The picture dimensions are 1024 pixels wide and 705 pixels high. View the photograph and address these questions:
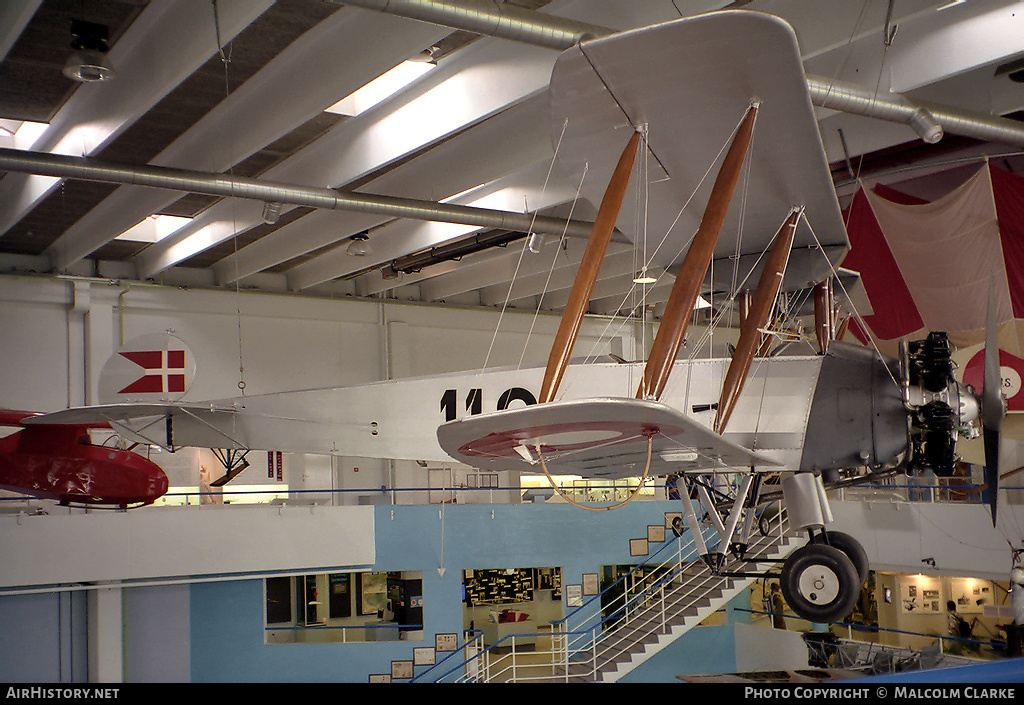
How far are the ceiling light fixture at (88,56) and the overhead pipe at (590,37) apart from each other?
2.83 m

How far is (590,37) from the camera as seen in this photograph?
213 inches

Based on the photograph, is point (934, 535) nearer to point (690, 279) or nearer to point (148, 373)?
point (690, 279)

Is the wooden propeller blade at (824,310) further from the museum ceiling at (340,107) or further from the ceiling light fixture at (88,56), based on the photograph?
the ceiling light fixture at (88,56)

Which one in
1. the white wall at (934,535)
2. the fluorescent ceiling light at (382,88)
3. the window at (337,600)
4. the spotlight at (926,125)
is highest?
the fluorescent ceiling light at (382,88)

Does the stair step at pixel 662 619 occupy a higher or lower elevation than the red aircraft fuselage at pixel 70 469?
lower

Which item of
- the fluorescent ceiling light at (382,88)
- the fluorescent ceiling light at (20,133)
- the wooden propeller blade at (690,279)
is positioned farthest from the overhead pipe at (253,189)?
the wooden propeller blade at (690,279)

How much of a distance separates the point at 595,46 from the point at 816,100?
402cm

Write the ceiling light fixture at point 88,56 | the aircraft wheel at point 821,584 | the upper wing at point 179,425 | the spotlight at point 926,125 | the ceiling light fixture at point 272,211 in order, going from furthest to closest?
the ceiling light fixture at point 272,211
the spotlight at point 926,125
the ceiling light fixture at point 88,56
the upper wing at point 179,425
the aircraft wheel at point 821,584

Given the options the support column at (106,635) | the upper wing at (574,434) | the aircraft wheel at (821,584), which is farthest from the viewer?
the support column at (106,635)

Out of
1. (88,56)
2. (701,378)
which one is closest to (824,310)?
(701,378)

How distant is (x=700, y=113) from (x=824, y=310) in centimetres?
244

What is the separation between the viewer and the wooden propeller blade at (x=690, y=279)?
12.9 ft

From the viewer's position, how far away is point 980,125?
28.3 ft
